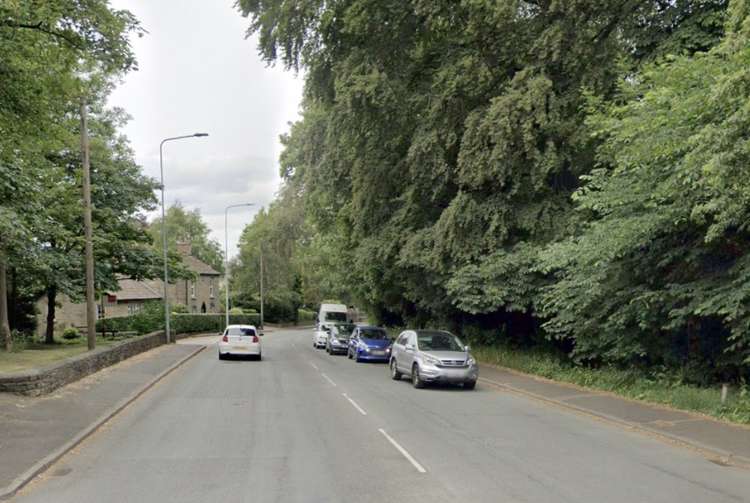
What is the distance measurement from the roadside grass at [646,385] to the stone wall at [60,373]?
1272 cm

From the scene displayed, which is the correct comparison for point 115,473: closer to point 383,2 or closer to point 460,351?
point 460,351

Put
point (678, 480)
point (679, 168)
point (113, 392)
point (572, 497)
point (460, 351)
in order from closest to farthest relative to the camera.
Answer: point (572, 497), point (678, 480), point (679, 168), point (113, 392), point (460, 351)

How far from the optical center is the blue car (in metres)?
27.0

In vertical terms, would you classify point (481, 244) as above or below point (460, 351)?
above

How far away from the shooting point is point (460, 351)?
58.8ft

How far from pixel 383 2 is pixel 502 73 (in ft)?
14.9

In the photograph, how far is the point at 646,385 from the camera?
14891 mm

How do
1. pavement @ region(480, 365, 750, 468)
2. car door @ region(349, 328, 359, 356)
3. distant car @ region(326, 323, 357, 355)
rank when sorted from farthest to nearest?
1. distant car @ region(326, 323, 357, 355)
2. car door @ region(349, 328, 359, 356)
3. pavement @ region(480, 365, 750, 468)

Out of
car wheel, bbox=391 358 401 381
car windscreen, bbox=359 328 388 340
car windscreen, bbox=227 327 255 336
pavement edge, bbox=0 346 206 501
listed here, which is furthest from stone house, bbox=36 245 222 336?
pavement edge, bbox=0 346 206 501

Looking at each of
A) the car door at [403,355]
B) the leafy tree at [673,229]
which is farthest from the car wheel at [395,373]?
the leafy tree at [673,229]

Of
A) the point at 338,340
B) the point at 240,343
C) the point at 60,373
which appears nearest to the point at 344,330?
the point at 338,340

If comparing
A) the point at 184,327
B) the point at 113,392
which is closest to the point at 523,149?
the point at 113,392

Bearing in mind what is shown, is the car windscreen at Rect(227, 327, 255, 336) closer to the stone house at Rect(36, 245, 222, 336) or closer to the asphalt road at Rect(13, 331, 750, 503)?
the stone house at Rect(36, 245, 222, 336)

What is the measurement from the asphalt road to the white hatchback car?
12.3 m
